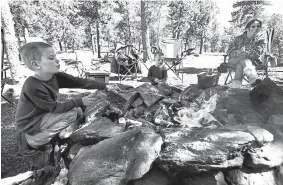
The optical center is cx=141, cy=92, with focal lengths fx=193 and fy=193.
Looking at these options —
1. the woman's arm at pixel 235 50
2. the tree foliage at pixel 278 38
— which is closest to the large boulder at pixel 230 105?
the woman's arm at pixel 235 50

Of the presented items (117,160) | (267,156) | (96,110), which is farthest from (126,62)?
(267,156)

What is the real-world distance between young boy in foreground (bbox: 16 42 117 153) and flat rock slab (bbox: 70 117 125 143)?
25cm

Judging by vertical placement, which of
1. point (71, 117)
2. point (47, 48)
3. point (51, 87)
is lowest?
point (71, 117)

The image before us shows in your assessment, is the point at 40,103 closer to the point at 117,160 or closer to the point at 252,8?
the point at 117,160

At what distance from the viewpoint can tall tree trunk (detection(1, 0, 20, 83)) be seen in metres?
5.78

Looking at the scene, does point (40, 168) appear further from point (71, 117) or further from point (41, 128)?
point (71, 117)

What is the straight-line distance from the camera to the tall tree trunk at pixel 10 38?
5.78 meters

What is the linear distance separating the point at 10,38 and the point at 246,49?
261 inches

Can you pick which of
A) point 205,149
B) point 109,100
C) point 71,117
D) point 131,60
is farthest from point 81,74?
point 205,149

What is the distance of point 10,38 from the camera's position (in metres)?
6.00

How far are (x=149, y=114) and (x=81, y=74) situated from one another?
559cm

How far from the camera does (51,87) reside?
2.04 meters

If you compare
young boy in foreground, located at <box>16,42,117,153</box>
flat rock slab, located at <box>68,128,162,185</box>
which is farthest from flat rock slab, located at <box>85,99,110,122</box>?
flat rock slab, located at <box>68,128,162,185</box>

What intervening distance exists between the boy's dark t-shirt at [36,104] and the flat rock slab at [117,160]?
21.5 inches
